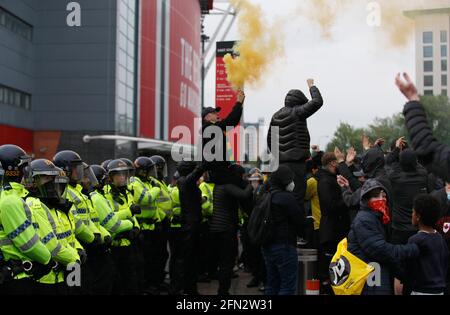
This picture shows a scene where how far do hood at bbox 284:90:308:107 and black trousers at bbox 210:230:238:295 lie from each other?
6.75ft

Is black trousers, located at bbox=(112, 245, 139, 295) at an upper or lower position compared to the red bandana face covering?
lower

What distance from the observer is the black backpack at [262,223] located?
6785 millimetres

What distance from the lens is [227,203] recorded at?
26.9ft

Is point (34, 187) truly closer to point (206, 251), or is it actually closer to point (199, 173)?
point (199, 173)

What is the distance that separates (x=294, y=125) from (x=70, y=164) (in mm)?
2786

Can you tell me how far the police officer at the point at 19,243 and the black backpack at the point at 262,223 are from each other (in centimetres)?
248

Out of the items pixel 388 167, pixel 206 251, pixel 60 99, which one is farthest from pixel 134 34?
pixel 388 167

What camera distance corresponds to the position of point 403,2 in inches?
343

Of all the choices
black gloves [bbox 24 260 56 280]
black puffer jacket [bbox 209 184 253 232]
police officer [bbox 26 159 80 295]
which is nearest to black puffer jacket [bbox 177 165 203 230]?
black puffer jacket [bbox 209 184 253 232]

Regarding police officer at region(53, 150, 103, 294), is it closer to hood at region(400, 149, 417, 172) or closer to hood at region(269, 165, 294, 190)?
hood at region(269, 165, 294, 190)

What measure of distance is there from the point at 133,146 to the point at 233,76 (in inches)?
1272

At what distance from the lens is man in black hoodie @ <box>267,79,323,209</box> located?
23.1ft

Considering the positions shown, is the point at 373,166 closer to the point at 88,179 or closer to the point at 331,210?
the point at 331,210

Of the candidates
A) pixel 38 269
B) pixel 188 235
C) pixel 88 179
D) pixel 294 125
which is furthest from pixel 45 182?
pixel 188 235
